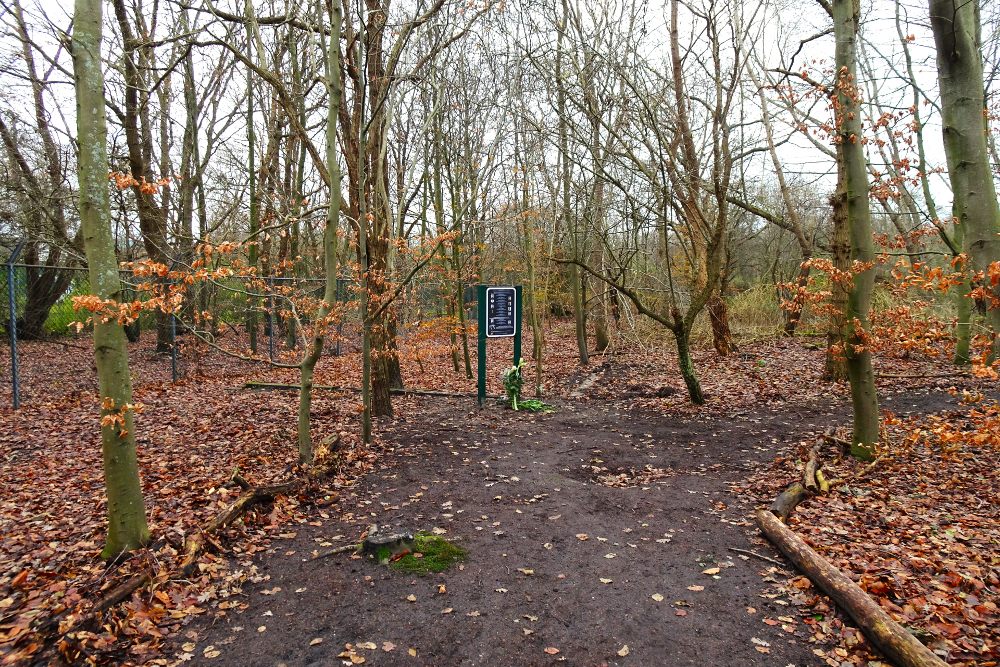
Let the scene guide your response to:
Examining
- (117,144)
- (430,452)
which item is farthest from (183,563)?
(117,144)

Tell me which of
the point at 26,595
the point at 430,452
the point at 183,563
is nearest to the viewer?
the point at 26,595

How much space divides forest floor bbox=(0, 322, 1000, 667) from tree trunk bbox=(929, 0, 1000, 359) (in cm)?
105

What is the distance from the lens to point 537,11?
11.6m

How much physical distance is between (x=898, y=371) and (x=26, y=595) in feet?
42.3

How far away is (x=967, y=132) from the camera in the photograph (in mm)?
4152

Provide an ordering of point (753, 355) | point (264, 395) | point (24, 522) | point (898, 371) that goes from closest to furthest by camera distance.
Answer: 1. point (24, 522)
2. point (264, 395)
3. point (898, 371)
4. point (753, 355)

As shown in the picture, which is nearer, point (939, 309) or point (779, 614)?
point (779, 614)

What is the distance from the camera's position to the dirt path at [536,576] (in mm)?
3294

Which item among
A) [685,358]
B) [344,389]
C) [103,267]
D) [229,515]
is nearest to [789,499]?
[685,358]

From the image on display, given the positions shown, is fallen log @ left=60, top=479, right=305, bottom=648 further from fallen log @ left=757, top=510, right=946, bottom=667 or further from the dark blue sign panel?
the dark blue sign panel

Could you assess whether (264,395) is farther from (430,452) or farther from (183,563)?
(183,563)

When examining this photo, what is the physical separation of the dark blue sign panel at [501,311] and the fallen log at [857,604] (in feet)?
21.8

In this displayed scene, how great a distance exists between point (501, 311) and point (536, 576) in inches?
272

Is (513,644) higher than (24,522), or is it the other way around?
(24,522)
